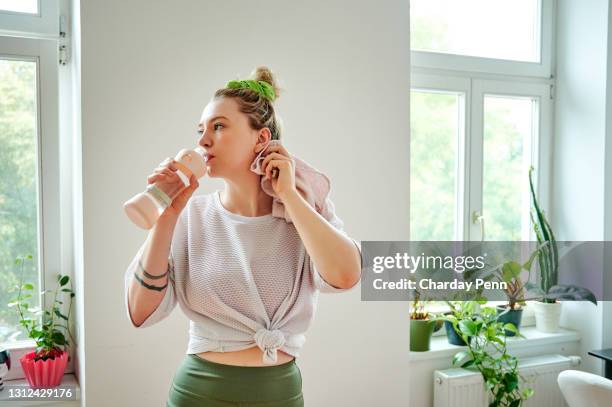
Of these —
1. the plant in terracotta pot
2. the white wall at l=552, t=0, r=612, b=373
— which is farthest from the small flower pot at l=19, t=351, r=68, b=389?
the white wall at l=552, t=0, r=612, b=373

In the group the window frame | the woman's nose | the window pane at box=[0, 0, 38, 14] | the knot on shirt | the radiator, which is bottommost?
the radiator

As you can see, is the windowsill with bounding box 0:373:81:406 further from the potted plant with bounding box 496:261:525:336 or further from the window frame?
the potted plant with bounding box 496:261:525:336

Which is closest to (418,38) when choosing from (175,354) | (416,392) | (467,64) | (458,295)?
(467,64)

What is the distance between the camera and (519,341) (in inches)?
98.5

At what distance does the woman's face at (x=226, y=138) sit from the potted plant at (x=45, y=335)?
939 mm

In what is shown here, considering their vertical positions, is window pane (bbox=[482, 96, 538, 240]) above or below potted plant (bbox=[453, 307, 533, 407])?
above

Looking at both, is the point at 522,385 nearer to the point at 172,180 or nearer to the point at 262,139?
the point at 262,139

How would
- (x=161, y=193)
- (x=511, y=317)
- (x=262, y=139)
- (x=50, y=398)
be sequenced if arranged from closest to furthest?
(x=161, y=193)
(x=262, y=139)
(x=50, y=398)
(x=511, y=317)

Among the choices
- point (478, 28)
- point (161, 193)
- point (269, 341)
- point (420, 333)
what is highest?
point (478, 28)

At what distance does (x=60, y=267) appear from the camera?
6.21ft

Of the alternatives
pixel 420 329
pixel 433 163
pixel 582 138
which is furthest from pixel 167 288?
pixel 582 138

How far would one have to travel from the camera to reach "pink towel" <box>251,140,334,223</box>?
1196mm

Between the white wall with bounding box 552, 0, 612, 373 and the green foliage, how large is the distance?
476 mm

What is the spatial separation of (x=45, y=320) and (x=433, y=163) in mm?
1647
